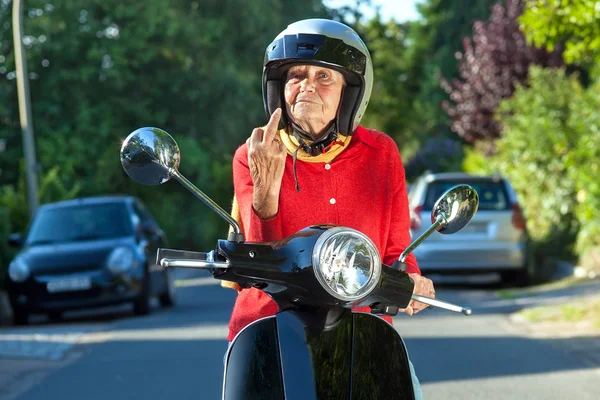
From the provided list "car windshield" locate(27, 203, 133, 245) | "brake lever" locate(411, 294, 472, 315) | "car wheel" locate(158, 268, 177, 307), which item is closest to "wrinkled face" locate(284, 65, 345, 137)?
"brake lever" locate(411, 294, 472, 315)

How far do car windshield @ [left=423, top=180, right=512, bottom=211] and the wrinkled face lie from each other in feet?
43.5

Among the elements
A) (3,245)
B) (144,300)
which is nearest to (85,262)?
(144,300)

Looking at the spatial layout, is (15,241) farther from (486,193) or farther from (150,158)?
(150,158)

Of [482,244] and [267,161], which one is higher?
[267,161]

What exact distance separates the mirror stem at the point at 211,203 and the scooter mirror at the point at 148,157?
0.8 inches

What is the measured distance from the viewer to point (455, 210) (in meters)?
3.57

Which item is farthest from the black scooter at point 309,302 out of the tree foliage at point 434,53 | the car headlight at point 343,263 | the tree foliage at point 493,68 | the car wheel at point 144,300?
the tree foliage at point 434,53

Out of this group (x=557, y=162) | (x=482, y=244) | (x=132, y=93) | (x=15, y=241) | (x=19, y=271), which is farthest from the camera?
(x=132, y=93)

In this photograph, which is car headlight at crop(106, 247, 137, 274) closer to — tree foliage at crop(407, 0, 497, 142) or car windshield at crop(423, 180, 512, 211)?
car windshield at crop(423, 180, 512, 211)

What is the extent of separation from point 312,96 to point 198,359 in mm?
6652

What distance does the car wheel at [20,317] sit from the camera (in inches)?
576

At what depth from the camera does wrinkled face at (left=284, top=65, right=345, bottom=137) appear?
3.84m

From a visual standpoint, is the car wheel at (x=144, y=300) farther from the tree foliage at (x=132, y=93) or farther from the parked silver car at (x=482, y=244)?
the tree foliage at (x=132, y=93)

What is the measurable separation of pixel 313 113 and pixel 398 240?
489 mm
